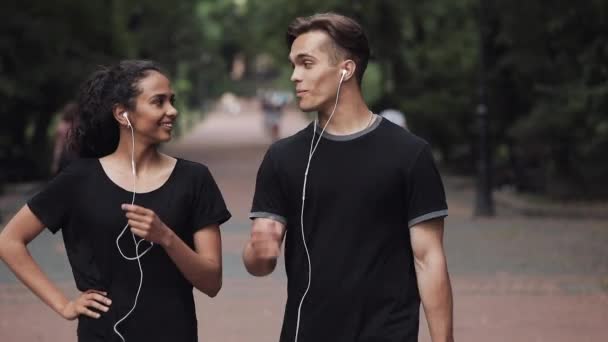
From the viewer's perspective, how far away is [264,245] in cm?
406

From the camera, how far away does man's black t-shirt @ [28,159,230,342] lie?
429cm

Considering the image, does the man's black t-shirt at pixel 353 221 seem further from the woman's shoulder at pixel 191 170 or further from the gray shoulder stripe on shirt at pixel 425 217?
the woman's shoulder at pixel 191 170

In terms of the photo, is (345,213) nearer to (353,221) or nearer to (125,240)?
(353,221)

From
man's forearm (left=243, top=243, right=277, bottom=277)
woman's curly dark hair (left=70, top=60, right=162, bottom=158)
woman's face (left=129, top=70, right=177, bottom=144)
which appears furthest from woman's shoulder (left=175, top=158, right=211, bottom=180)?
man's forearm (left=243, top=243, right=277, bottom=277)

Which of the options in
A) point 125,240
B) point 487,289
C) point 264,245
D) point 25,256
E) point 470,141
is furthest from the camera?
point 470,141

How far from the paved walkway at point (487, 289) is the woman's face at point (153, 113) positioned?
4.98 m

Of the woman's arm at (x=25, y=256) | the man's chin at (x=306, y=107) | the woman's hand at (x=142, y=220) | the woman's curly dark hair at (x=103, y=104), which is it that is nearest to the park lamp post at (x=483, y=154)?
the woman's curly dark hair at (x=103, y=104)

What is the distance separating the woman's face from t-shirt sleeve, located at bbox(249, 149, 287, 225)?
0.36 m

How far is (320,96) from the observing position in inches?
163

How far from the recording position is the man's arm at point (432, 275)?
414cm

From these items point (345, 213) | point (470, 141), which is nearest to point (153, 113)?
point (345, 213)

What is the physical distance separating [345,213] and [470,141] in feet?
83.6

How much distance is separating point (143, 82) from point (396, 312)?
1093 millimetres

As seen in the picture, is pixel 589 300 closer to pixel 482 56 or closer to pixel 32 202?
pixel 32 202
